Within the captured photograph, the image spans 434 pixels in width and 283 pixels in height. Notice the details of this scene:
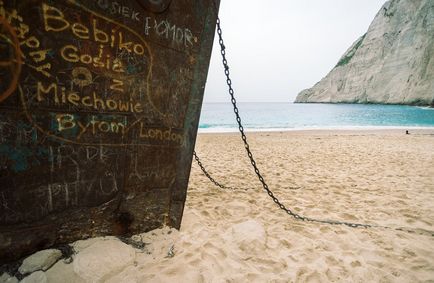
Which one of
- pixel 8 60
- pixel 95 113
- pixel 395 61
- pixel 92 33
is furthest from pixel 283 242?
pixel 395 61

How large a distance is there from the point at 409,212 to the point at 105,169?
4016 mm

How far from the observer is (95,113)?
6.78ft

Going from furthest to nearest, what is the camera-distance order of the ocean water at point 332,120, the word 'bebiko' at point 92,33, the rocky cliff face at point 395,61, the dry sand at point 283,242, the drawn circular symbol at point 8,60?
the rocky cliff face at point 395,61 < the ocean water at point 332,120 < the dry sand at point 283,242 < the word 'bebiko' at point 92,33 < the drawn circular symbol at point 8,60

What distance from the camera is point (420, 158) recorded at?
7.64m

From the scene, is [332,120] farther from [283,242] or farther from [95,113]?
[95,113]

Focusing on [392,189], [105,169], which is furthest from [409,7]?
[105,169]

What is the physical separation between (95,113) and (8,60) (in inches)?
24.9

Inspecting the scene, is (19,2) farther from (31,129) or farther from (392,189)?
(392,189)

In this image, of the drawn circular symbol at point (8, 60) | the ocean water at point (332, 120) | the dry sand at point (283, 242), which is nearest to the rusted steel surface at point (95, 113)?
the drawn circular symbol at point (8, 60)

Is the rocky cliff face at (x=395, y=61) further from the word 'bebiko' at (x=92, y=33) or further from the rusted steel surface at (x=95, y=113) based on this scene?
the word 'bebiko' at (x=92, y=33)

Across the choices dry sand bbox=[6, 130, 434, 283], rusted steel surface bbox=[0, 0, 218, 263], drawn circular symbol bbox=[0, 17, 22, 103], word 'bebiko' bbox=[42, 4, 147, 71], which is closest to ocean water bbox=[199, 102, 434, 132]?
dry sand bbox=[6, 130, 434, 283]

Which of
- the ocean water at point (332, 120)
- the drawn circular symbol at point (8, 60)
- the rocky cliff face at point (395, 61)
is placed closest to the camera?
A: the drawn circular symbol at point (8, 60)

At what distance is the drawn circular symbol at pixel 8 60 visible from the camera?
5.18 feet

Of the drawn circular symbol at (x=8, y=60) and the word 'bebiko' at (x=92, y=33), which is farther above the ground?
the word 'bebiko' at (x=92, y=33)
